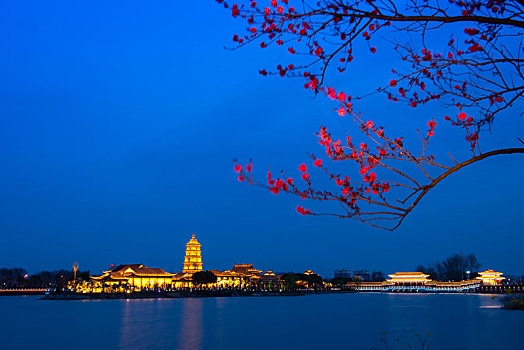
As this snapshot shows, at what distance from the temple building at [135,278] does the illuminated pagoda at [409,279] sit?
76364 mm

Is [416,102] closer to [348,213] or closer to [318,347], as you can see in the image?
[348,213]

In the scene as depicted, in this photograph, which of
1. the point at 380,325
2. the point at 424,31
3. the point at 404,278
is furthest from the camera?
the point at 404,278

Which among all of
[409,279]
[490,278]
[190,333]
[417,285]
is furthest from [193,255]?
[490,278]

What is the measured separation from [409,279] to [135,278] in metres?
86.5

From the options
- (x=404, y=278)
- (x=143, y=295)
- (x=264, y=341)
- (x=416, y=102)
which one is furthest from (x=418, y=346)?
(x=404, y=278)

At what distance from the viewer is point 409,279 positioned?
152375 mm

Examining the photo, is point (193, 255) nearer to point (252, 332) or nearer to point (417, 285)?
point (417, 285)

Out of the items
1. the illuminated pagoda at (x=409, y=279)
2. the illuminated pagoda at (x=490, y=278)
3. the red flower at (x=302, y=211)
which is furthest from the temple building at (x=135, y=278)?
the red flower at (x=302, y=211)

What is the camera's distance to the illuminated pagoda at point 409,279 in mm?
150550

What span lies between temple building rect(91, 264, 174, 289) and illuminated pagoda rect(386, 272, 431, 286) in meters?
76.4

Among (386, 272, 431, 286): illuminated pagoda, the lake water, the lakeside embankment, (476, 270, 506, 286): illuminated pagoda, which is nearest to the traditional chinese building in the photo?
(386, 272, 431, 286): illuminated pagoda

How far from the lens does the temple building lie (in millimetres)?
114625

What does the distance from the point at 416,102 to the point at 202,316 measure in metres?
52.5

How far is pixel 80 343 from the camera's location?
1346 inches
